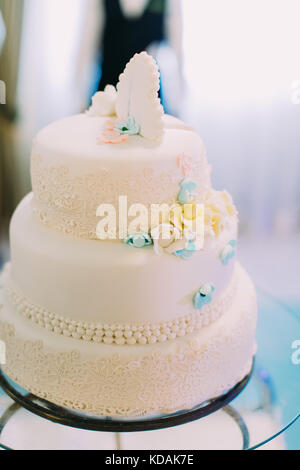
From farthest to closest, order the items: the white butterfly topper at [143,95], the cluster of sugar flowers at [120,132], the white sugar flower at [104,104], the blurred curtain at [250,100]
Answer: the blurred curtain at [250,100]
the white sugar flower at [104,104]
the cluster of sugar flowers at [120,132]
the white butterfly topper at [143,95]

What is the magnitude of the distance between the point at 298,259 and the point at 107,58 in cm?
196

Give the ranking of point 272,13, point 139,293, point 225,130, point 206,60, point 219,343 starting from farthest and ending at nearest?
point 225,130 < point 206,60 < point 272,13 < point 219,343 < point 139,293

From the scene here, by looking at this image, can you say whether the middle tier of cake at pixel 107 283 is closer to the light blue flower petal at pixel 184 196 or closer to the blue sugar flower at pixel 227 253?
the blue sugar flower at pixel 227 253

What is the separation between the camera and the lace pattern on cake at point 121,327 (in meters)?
1.60

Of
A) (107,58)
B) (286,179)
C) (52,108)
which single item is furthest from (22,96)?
(286,179)

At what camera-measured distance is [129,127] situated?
5.37 feet

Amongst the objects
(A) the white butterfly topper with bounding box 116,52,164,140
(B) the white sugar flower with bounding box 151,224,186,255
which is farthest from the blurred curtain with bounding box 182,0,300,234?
(B) the white sugar flower with bounding box 151,224,186,255

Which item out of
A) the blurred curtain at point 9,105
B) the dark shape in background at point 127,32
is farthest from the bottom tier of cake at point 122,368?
the blurred curtain at point 9,105

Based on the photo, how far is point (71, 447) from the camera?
5.20 ft

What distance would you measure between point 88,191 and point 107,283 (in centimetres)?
29

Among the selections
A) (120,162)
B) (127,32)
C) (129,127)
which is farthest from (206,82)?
(120,162)

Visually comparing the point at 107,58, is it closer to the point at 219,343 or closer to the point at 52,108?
the point at 52,108

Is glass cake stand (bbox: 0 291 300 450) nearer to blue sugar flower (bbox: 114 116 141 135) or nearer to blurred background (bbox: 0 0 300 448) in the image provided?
blue sugar flower (bbox: 114 116 141 135)

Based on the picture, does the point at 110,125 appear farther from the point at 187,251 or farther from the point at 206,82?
the point at 206,82
